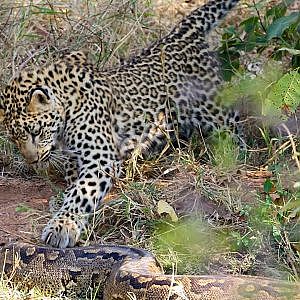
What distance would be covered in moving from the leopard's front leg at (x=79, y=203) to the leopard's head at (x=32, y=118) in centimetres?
35

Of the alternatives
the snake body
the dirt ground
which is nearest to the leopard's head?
the dirt ground

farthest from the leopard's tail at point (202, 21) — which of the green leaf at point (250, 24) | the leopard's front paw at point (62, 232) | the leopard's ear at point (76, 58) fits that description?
the leopard's front paw at point (62, 232)

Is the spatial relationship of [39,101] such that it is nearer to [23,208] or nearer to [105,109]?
[105,109]

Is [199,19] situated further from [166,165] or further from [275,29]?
[275,29]

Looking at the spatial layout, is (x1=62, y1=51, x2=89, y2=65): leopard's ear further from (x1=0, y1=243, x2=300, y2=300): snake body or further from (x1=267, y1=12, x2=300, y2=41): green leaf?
(x1=0, y1=243, x2=300, y2=300): snake body

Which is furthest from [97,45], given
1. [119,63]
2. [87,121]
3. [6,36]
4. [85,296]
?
[85,296]

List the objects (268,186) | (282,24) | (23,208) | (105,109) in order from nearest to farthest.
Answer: (282,24) → (268,186) → (23,208) → (105,109)

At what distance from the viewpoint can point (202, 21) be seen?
8.70 meters

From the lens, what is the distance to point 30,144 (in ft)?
24.2

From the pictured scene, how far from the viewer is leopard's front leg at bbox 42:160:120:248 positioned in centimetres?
664

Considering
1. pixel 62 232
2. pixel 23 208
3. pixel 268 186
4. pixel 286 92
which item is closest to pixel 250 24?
pixel 268 186

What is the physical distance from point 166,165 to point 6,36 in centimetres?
251

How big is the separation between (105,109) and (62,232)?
1617 millimetres

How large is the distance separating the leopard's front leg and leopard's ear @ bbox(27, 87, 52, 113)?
0.56m
